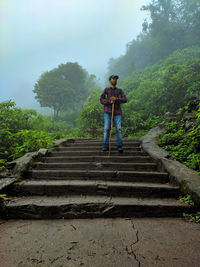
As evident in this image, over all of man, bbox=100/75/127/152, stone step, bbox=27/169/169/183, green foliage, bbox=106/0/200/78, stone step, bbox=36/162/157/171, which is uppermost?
green foliage, bbox=106/0/200/78

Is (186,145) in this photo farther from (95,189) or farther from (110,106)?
(95,189)

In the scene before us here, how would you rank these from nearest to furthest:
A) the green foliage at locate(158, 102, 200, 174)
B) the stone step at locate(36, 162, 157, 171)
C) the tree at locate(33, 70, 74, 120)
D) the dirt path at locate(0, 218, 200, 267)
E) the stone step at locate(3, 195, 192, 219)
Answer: the dirt path at locate(0, 218, 200, 267), the stone step at locate(3, 195, 192, 219), the green foliage at locate(158, 102, 200, 174), the stone step at locate(36, 162, 157, 171), the tree at locate(33, 70, 74, 120)

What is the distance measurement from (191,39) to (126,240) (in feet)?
87.4

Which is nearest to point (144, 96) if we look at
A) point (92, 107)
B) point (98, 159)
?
point (92, 107)

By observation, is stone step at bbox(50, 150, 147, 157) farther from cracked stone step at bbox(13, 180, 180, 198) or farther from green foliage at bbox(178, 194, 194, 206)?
green foliage at bbox(178, 194, 194, 206)

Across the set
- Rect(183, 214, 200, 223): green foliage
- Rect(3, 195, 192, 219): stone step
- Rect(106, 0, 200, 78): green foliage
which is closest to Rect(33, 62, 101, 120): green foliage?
Rect(106, 0, 200, 78): green foliage

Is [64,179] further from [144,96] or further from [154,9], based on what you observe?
[154,9]

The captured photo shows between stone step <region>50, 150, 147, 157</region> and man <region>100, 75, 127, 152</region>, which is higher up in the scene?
man <region>100, 75, 127, 152</region>

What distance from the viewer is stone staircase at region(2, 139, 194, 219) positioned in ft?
6.95

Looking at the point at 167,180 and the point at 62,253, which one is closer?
the point at 62,253

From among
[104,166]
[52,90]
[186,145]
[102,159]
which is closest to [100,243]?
[104,166]

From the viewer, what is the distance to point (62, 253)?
1481 millimetres

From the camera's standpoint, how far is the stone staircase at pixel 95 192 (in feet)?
6.95

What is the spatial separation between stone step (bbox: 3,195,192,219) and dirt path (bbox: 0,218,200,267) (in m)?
0.09
